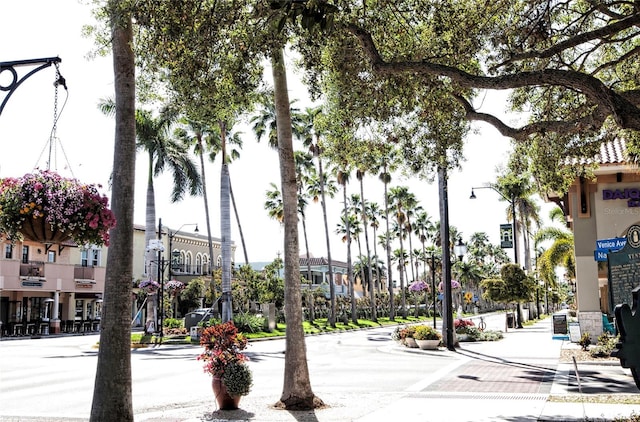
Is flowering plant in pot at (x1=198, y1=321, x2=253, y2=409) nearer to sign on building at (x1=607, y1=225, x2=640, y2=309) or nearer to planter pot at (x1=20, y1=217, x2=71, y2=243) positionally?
planter pot at (x1=20, y1=217, x2=71, y2=243)

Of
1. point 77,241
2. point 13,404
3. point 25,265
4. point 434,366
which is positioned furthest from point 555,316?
point 25,265

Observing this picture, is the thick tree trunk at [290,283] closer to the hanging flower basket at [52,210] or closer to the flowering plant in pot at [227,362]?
the flowering plant in pot at [227,362]

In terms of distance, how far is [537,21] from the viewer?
38.9ft

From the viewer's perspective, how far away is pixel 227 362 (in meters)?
11.7

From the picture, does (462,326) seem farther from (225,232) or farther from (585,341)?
(225,232)

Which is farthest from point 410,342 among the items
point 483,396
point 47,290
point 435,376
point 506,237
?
point 47,290

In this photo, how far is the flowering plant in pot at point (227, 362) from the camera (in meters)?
11.5

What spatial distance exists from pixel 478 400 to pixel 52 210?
865 cm

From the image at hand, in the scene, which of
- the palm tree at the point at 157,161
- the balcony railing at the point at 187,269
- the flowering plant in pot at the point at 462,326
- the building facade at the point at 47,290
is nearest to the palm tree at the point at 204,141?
the palm tree at the point at 157,161

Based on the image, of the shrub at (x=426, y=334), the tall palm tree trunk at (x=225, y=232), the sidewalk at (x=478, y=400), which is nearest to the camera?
the sidewalk at (x=478, y=400)

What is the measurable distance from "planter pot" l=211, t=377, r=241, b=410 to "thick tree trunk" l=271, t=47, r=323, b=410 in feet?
2.83

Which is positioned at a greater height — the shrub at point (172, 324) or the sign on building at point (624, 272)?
the sign on building at point (624, 272)

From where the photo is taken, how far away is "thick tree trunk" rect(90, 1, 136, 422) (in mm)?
7996

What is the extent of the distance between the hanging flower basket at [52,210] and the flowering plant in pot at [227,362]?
4.66 meters
